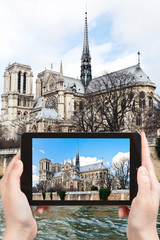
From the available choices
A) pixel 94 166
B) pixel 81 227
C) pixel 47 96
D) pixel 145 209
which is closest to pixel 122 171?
pixel 94 166

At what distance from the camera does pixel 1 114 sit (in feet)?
261

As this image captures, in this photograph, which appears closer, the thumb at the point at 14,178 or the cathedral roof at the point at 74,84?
the thumb at the point at 14,178

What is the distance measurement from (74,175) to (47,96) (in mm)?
63304

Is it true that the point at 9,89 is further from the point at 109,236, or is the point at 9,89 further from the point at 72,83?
the point at 109,236

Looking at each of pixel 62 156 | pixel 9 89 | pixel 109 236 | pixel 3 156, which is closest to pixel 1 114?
pixel 9 89

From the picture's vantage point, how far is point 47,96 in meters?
65.6

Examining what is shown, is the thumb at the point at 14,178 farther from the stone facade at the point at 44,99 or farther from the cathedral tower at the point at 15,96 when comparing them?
the cathedral tower at the point at 15,96

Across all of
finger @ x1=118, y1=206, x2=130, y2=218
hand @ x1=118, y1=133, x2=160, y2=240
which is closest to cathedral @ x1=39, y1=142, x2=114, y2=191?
finger @ x1=118, y1=206, x2=130, y2=218

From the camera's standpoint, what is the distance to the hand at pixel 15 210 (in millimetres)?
1489

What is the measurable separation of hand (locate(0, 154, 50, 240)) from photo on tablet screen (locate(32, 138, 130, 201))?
0.51 metres

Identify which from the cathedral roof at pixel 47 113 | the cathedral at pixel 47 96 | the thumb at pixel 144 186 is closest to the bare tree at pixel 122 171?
the thumb at pixel 144 186

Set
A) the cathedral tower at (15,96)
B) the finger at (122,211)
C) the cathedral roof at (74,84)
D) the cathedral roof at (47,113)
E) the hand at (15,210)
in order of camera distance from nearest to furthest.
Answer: the hand at (15,210), the finger at (122,211), the cathedral roof at (47,113), the cathedral roof at (74,84), the cathedral tower at (15,96)

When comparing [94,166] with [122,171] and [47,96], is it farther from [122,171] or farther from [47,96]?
[47,96]

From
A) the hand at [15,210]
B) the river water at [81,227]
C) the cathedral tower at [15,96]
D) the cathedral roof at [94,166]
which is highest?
the cathedral tower at [15,96]
